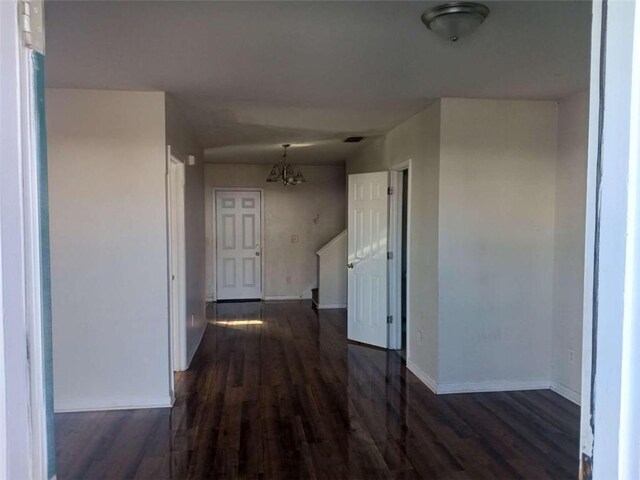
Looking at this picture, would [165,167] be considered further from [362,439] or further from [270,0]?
[362,439]

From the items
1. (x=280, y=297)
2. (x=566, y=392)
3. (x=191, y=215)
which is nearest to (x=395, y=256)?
(x=566, y=392)

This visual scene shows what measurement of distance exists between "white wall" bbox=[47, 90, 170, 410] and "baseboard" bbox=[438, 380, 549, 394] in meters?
2.21

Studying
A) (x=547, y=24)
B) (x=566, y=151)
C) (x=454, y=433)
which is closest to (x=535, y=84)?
(x=566, y=151)

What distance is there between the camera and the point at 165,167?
339 cm

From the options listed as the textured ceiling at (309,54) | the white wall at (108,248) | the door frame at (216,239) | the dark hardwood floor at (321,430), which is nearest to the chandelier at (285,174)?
the door frame at (216,239)

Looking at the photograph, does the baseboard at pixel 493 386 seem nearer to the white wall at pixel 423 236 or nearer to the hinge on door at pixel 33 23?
the white wall at pixel 423 236

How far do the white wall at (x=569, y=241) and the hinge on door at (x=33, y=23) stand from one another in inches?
139

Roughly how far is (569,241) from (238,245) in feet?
17.8

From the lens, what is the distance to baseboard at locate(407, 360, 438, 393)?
3.68 meters

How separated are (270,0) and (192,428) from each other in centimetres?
263

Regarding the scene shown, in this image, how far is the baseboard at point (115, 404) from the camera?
3326 millimetres

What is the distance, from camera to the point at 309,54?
2.55 meters

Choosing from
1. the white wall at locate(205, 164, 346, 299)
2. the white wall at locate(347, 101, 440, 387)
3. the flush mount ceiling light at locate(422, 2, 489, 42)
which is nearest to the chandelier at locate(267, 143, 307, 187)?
the white wall at locate(205, 164, 346, 299)

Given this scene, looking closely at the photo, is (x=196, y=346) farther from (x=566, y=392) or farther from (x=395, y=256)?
(x=566, y=392)
